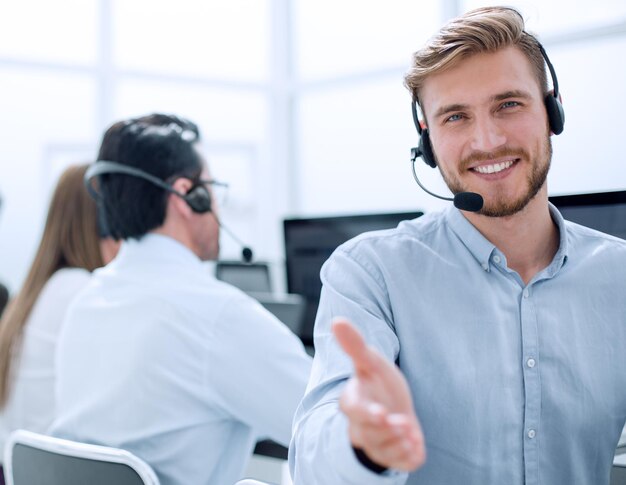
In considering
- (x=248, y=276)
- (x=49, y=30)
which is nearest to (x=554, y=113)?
(x=248, y=276)

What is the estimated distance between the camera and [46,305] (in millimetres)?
2064

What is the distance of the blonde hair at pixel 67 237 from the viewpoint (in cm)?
213

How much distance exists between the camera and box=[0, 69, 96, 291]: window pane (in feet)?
11.1

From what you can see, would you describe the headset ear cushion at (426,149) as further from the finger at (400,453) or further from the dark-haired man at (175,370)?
the finger at (400,453)

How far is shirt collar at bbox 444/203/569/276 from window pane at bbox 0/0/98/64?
2817 mm

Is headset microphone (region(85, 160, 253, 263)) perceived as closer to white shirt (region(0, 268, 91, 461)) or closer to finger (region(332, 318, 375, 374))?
white shirt (region(0, 268, 91, 461))

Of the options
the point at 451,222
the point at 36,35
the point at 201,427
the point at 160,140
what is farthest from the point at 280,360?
the point at 36,35

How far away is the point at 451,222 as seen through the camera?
4.20 ft

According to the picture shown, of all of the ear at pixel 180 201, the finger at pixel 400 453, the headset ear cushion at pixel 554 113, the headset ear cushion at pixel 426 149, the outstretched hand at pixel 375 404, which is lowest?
the finger at pixel 400 453

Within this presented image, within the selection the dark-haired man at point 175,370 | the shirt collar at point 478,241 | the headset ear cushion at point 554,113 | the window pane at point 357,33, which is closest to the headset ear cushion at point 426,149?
the shirt collar at point 478,241

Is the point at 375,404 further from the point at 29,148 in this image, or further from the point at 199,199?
the point at 29,148

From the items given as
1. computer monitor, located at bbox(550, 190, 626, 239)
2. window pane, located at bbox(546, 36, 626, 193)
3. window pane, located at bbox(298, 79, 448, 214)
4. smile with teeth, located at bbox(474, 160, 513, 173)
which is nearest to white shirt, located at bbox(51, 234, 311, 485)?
smile with teeth, located at bbox(474, 160, 513, 173)

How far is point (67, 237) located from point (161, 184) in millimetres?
601

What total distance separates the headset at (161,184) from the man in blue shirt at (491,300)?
651 mm
